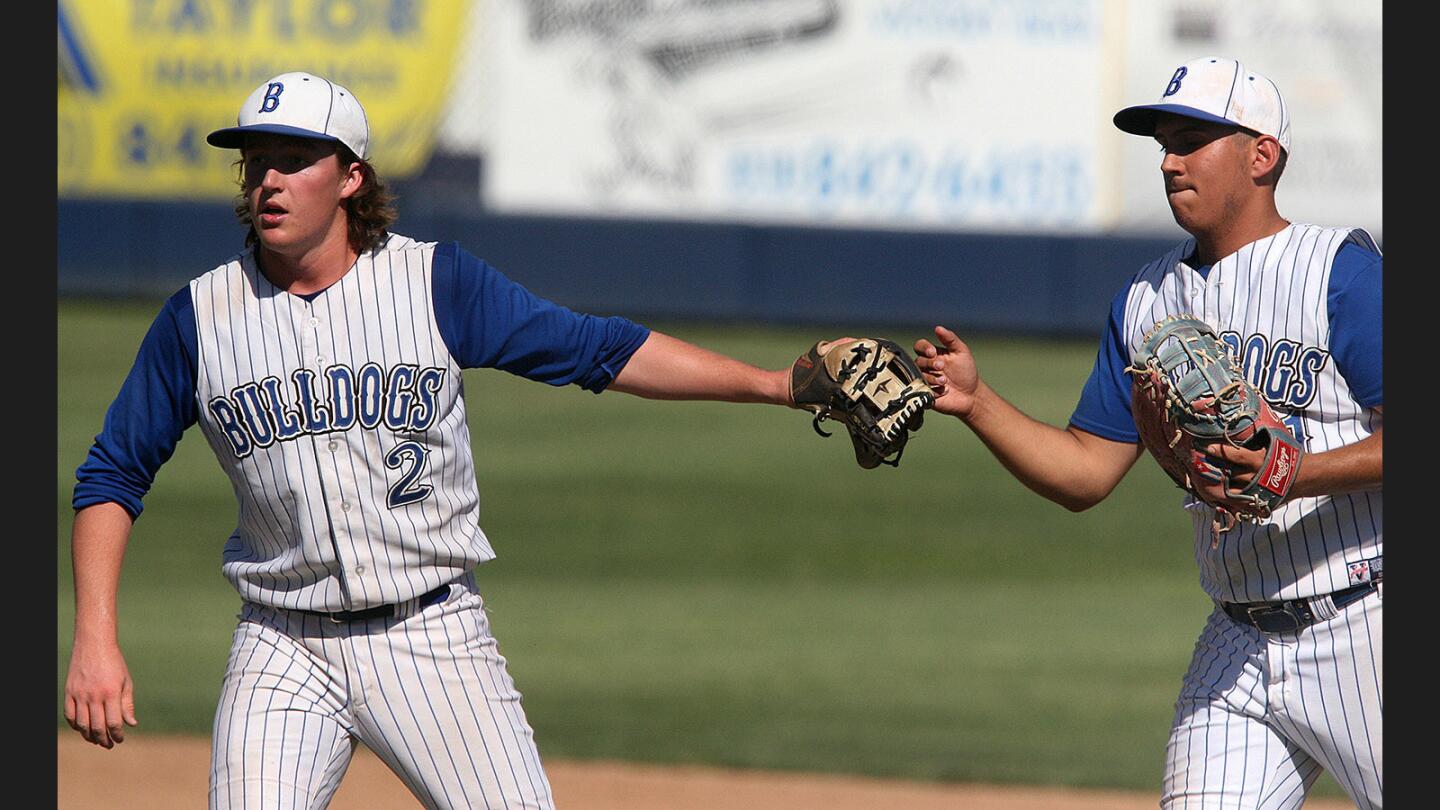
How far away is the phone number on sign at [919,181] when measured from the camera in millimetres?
17203

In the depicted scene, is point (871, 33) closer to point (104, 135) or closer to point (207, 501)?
point (104, 135)

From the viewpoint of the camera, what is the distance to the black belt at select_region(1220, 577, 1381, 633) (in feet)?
10.6

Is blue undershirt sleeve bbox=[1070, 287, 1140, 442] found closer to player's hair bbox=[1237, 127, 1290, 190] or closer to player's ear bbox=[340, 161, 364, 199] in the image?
player's hair bbox=[1237, 127, 1290, 190]

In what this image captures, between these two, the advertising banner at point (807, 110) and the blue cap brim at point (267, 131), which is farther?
the advertising banner at point (807, 110)

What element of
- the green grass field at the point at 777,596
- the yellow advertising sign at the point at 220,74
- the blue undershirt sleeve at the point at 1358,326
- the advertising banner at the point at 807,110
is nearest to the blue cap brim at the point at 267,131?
the blue undershirt sleeve at the point at 1358,326

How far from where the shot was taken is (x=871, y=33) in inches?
703

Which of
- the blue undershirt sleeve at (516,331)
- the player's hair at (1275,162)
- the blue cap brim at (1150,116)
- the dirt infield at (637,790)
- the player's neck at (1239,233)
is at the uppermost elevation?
the blue cap brim at (1150,116)

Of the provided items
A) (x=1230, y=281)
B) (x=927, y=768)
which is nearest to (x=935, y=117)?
(x=927, y=768)

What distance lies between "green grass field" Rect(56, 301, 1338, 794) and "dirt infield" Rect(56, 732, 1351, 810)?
0.65 feet

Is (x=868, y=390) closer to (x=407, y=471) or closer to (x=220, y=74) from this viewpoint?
(x=407, y=471)

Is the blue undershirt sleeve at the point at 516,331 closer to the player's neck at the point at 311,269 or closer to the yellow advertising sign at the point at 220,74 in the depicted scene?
the player's neck at the point at 311,269

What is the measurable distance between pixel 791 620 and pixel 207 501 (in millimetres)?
4119

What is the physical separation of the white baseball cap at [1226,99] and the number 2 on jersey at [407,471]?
1481 mm

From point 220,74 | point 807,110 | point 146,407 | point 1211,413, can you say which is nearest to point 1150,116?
point 1211,413
